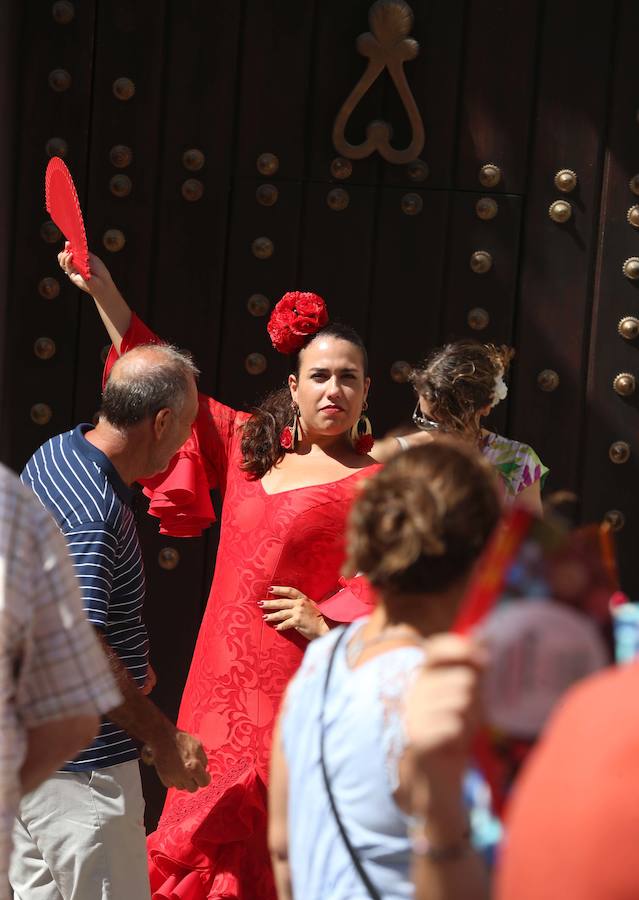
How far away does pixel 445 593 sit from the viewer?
1136 millimetres

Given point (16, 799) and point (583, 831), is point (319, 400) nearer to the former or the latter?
point (16, 799)

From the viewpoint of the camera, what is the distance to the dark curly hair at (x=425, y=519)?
43.4 inches

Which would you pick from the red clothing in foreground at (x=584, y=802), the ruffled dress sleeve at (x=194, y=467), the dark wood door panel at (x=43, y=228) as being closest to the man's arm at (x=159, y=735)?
the ruffled dress sleeve at (x=194, y=467)

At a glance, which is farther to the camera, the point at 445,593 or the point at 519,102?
the point at 519,102

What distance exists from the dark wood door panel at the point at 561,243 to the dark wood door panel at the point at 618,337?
0.02m

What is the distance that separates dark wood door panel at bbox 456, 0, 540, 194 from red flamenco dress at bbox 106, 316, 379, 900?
70cm

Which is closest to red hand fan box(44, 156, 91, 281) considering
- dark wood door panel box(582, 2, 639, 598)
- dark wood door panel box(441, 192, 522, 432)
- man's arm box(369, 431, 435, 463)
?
man's arm box(369, 431, 435, 463)

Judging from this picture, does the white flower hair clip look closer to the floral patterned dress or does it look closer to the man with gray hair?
the floral patterned dress

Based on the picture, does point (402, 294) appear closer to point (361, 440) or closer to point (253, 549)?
point (361, 440)

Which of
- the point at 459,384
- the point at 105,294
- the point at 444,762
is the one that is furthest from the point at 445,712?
the point at 105,294

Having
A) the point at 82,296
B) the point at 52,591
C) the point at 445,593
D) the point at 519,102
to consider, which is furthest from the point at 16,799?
the point at 519,102

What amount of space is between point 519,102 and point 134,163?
0.78 meters

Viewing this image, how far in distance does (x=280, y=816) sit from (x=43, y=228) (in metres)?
1.66

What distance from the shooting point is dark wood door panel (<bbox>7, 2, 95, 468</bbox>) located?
2615 millimetres
